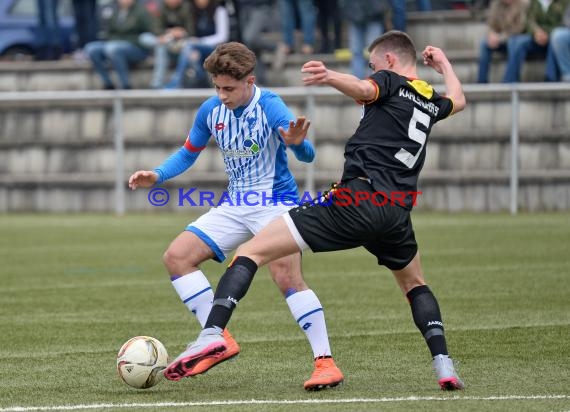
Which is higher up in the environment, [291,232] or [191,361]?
[291,232]

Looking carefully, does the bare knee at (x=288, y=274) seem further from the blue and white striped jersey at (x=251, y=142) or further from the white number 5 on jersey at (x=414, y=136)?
the white number 5 on jersey at (x=414, y=136)

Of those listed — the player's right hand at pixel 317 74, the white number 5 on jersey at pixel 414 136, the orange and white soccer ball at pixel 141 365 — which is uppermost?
the player's right hand at pixel 317 74

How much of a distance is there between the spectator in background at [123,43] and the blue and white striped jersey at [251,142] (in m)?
13.8

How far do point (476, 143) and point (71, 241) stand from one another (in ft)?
20.4

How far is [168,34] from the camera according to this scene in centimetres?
2097

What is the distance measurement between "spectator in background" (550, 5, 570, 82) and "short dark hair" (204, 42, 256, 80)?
40.3 ft

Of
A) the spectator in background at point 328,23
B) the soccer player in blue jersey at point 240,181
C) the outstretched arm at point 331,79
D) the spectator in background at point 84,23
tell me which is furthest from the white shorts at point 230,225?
the spectator in background at point 84,23

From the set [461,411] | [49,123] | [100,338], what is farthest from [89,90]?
[461,411]

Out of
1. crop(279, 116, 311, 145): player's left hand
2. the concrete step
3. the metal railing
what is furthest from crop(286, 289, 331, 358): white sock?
the metal railing

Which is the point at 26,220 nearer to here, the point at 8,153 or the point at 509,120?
the point at 8,153

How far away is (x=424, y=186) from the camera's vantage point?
19391 mm

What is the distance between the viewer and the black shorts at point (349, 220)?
6957 millimetres

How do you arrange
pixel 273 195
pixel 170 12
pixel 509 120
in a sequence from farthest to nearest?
1. pixel 170 12
2. pixel 509 120
3. pixel 273 195

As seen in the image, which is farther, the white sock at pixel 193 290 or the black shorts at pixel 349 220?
the white sock at pixel 193 290
